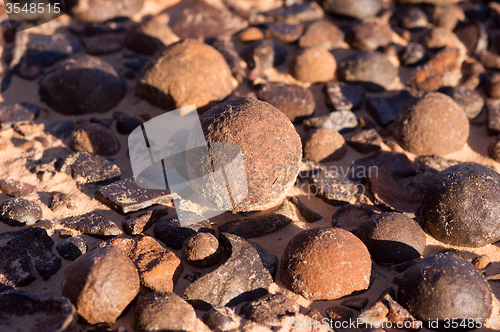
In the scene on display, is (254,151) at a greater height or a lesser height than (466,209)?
greater

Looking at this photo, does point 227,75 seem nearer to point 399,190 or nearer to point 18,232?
point 399,190

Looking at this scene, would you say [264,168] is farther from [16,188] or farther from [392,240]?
[16,188]

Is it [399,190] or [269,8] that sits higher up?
[269,8]

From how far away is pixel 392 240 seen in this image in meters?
3.32

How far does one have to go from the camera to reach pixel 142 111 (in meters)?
4.96

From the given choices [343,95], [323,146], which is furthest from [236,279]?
[343,95]

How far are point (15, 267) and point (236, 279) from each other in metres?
1.70

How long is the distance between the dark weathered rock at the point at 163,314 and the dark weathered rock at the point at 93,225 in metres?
0.85

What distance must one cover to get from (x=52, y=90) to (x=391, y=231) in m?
4.21

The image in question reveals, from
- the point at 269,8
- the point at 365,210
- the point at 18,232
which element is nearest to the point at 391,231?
the point at 365,210

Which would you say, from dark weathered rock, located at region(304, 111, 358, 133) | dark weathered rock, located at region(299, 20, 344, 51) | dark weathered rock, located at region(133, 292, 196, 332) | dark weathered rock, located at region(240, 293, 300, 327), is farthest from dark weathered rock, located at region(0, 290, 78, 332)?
dark weathered rock, located at region(299, 20, 344, 51)

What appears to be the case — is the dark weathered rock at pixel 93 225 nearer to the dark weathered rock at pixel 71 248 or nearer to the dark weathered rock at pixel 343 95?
the dark weathered rock at pixel 71 248

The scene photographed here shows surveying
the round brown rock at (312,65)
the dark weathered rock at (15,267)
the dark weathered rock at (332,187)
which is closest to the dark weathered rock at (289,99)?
the round brown rock at (312,65)

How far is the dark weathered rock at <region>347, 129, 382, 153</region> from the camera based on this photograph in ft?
15.0
